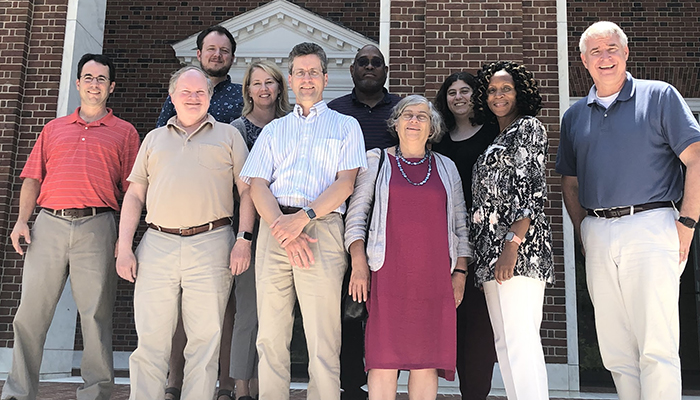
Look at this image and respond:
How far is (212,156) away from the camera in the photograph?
370 centimetres

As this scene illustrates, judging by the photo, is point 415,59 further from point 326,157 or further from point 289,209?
point 289,209

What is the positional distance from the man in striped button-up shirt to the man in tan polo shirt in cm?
22

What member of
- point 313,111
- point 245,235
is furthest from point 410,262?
point 313,111

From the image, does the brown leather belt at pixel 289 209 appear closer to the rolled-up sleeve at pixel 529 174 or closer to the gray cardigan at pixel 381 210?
the gray cardigan at pixel 381 210

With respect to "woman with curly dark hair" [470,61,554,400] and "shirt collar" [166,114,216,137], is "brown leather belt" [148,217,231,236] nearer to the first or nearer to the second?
"shirt collar" [166,114,216,137]

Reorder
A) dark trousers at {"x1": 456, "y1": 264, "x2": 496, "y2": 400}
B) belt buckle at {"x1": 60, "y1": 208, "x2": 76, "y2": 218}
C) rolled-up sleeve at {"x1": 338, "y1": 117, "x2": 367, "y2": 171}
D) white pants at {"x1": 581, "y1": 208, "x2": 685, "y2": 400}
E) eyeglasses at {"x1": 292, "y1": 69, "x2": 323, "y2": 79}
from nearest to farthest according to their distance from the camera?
white pants at {"x1": 581, "y1": 208, "x2": 685, "y2": 400} < rolled-up sleeve at {"x1": 338, "y1": 117, "x2": 367, "y2": 171} < eyeglasses at {"x1": 292, "y1": 69, "x2": 323, "y2": 79} < dark trousers at {"x1": 456, "y1": 264, "x2": 496, "y2": 400} < belt buckle at {"x1": 60, "y1": 208, "x2": 76, "y2": 218}

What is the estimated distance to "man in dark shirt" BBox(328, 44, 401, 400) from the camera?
159 inches

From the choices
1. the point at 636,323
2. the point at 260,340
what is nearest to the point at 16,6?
the point at 260,340

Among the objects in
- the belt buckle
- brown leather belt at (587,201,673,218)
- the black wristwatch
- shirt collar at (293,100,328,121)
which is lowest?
the black wristwatch

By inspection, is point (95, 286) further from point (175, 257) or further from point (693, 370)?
point (693, 370)

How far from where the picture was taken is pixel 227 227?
12.2 feet

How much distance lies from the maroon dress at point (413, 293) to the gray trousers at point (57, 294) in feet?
6.13

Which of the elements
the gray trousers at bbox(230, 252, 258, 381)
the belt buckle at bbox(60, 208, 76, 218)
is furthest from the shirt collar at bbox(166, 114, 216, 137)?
the belt buckle at bbox(60, 208, 76, 218)

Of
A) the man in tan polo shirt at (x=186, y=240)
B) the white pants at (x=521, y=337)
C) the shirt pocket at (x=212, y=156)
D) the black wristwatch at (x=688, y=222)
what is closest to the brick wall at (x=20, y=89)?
the man in tan polo shirt at (x=186, y=240)
